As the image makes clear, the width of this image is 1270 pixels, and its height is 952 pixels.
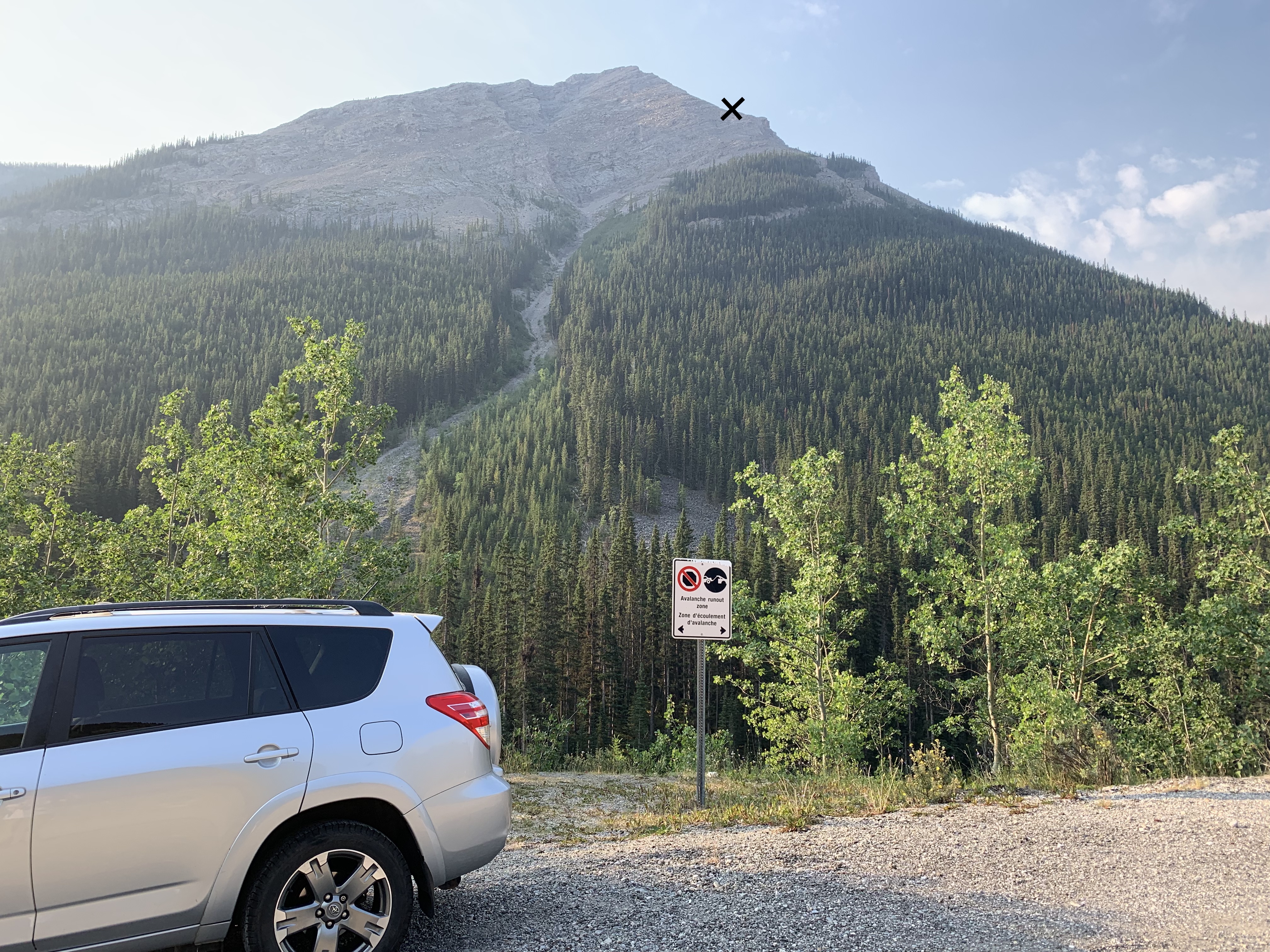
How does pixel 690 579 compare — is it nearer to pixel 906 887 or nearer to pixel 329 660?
pixel 906 887

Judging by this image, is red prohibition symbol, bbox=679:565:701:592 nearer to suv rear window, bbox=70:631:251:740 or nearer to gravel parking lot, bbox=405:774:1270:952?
gravel parking lot, bbox=405:774:1270:952

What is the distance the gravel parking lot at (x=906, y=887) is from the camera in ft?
14.9

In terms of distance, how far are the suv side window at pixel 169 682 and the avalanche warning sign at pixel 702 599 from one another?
625 centimetres

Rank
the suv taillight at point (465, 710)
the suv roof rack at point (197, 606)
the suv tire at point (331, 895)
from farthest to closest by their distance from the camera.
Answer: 1. the suv taillight at point (465, 710)
2. the suv roof rack at point (197, 606)
3. the suv tire at point (331, 895)

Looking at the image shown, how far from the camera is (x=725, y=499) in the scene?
5197 inches

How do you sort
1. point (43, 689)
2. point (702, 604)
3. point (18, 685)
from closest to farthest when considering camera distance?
1. point (18, 685)
2. point (43, 689)
3. point (702, 604)

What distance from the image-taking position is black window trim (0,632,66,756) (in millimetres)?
3645

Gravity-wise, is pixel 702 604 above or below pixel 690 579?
below

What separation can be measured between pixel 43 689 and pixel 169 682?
0.55 metres

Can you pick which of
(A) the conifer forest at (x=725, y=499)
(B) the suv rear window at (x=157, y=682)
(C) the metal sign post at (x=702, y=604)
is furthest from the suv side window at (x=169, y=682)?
(A) the conifer forest at (x=725, y=499)

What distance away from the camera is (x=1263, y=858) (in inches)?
238

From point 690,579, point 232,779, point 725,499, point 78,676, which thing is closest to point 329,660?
point 232,779

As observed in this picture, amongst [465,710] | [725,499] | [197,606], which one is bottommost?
[465,710]

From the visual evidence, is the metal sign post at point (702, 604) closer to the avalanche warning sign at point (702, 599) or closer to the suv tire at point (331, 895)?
the avalanche warning sign at point (702, 599)
